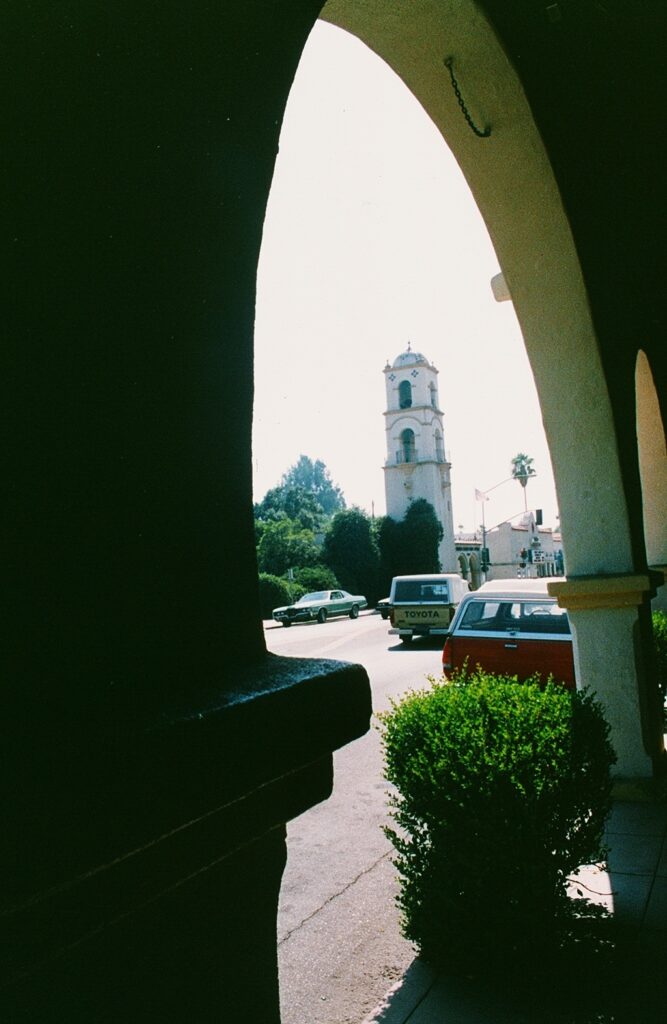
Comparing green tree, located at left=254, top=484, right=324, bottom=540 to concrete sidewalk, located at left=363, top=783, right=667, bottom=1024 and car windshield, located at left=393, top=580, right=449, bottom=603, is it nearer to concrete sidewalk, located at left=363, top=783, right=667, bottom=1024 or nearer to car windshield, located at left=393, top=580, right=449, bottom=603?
car windshield, located at left=393, top=580, right=449, bottom=603

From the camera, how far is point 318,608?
3016 cm

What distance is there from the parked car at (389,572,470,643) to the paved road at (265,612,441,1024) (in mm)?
10705

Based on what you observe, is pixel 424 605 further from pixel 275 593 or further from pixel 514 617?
pixel 275 593

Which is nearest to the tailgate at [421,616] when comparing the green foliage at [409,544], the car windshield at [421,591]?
the car windshield at [421,591]

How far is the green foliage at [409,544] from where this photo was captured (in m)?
46.9

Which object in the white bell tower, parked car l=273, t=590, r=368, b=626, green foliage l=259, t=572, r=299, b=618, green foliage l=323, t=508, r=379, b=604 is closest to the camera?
parked car l=273, t=590, r=368, b=626

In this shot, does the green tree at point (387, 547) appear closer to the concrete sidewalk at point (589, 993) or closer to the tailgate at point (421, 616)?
the tailgate at point (421, 616)

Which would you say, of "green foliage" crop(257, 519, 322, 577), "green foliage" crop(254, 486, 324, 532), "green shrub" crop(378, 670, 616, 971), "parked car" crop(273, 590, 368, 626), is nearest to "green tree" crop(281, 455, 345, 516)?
"green foliage" crop(254, 486, 324, 532)

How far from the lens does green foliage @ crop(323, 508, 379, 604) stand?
45719 millimetres

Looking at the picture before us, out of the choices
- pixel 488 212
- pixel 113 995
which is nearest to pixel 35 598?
pixel 113 995

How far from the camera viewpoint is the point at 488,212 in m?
4.87

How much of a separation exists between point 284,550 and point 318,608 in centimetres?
1598

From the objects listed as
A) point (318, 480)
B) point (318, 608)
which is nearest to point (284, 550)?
point (318, 608)

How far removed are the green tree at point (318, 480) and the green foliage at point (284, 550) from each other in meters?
49.5
